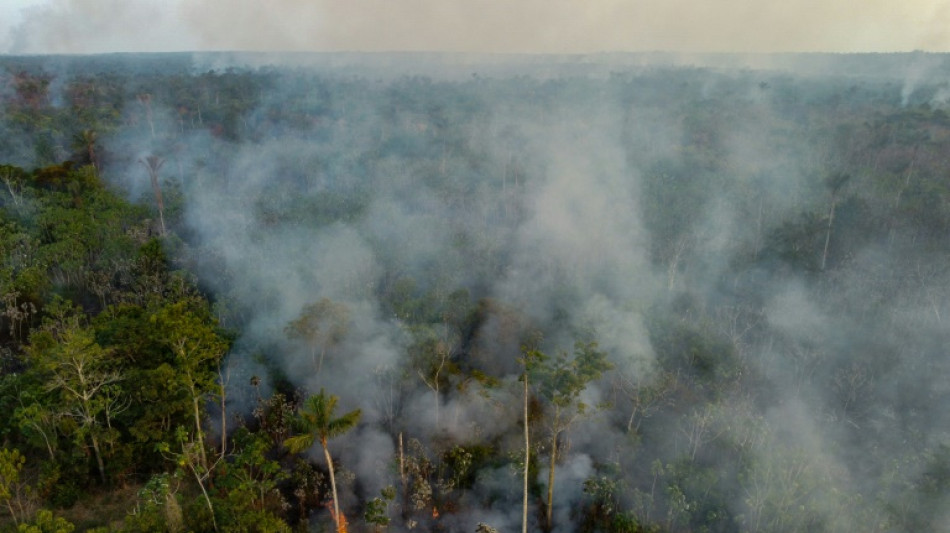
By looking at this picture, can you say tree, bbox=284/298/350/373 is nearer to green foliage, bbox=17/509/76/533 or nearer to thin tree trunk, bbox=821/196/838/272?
green foliage, bbox=17/509/76/533

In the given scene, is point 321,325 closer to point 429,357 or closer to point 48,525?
point 429,357

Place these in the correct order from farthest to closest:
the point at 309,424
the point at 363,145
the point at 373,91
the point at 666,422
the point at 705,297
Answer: the point at 373,91 < the point at 363,145 < the point at 705,297 < the point at 666,422 < the point at 309,424

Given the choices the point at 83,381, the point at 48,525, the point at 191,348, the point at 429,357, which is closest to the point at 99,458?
the point at 83,381

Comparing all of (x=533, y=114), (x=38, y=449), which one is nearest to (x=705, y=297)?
(x=38, y=449)

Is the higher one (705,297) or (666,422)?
(705,297)

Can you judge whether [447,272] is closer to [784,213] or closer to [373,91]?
[784,213]

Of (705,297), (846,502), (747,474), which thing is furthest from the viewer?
(705,297)

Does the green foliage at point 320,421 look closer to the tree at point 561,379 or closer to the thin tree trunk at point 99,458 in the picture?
the tree at point 561,379
